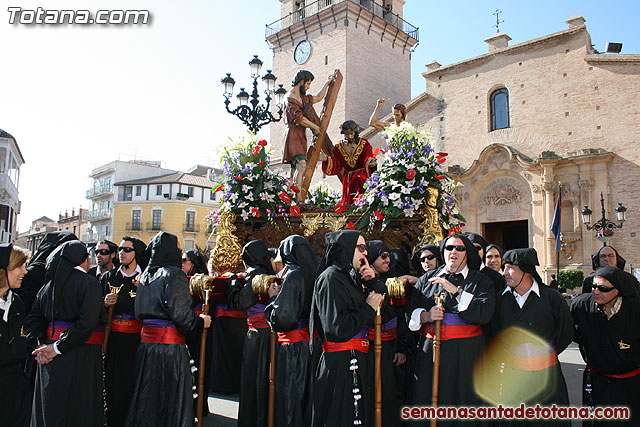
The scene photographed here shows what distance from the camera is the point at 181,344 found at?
15.4 ft

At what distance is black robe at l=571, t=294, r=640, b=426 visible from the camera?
446 centimetres

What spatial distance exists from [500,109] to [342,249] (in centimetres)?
2233

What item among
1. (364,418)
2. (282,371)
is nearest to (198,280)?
(282,371)

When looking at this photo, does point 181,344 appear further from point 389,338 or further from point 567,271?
point 567,271

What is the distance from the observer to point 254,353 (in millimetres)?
5180

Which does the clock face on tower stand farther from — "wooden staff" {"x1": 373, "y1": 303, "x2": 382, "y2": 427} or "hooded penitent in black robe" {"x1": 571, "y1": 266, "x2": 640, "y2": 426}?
"wooden staff" {"x1": 373, "y1": 303, "x2": 382, "y2": 427}

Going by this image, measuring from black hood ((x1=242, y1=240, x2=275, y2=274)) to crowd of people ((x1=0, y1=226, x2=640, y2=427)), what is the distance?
1.52ft

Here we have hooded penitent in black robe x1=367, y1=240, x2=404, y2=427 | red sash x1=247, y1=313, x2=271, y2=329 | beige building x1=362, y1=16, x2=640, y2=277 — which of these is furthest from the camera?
beige building x1=362, y1=16, x2=640, y2=277

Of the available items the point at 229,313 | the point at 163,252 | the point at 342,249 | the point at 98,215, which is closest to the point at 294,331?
the point at 342,249

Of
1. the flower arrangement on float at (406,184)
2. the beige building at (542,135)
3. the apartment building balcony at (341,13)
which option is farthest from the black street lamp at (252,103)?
the apartment building balcony at (341,13)

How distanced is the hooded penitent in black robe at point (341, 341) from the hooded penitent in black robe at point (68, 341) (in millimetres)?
2051

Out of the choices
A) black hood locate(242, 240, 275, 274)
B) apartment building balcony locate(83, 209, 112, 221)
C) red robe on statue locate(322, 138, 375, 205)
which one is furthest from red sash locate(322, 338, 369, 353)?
apartment building balcony locate(83, 209, 112, 221)

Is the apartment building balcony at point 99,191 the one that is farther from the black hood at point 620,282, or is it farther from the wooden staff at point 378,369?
the black hood at point 620,282

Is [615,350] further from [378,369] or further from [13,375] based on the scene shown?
[13,375]
